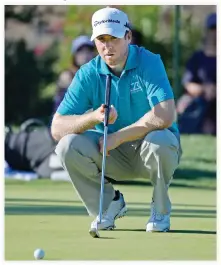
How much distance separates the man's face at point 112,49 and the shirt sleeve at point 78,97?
7.8 inches

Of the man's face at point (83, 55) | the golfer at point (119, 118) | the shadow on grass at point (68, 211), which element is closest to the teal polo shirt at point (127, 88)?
the golfer at point (119, 118)

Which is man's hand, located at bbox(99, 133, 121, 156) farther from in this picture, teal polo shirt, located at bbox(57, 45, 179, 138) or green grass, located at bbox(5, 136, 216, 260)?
green grass, located at bbox(5, 136, 216, 260)

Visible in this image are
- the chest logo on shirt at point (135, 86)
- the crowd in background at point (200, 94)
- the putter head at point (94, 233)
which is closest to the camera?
the putter head at point (94, 233)

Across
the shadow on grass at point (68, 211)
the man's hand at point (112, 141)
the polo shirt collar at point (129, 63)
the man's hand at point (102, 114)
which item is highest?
the polo shirt collar at point (129, 63)

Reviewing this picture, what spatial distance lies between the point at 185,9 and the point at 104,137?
9.49 meters

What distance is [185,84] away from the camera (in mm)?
14891

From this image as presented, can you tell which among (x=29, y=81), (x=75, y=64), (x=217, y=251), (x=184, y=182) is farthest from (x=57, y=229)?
(x=29, y=81)

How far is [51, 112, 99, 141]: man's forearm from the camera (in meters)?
6.79

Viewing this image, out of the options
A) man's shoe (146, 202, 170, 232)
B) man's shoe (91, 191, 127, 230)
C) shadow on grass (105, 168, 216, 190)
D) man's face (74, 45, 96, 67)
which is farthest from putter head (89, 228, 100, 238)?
man's face (74, 45, 96, 67)

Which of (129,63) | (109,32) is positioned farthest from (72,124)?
(109,32)

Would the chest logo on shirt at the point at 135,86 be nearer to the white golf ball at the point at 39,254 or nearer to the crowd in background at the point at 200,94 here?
the white golf ball at the point at 39,254

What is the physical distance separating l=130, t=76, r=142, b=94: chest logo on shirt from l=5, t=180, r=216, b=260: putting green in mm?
863

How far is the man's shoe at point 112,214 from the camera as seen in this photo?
689 centimetres

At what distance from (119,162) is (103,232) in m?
0.56
